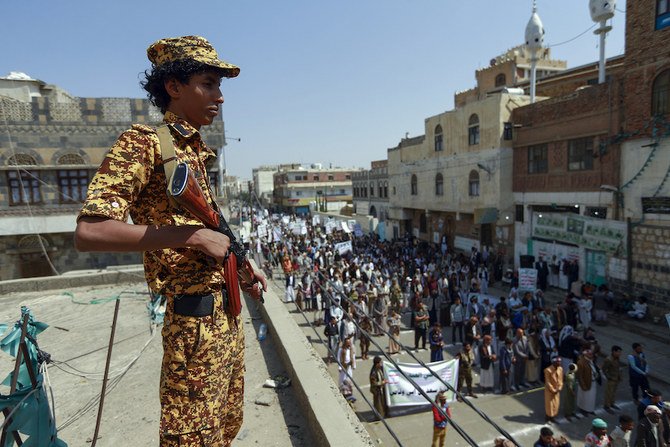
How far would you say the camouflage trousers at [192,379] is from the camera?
72.1 inches

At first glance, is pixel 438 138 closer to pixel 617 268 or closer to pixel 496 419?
pixel 617 268

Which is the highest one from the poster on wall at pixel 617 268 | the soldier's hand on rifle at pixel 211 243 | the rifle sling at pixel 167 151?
the rifle sling at pixel 167 151

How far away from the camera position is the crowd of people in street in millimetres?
8195

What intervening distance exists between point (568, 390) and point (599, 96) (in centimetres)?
1291

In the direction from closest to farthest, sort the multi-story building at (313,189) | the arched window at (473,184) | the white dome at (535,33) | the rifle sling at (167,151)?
the rifle sling at (167,151) < the white dome at (535,33) < the arched window at (473,184) < the multi-story building at (313,189)

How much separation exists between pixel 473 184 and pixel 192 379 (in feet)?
76.7

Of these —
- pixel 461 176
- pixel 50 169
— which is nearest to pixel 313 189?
pixel 461 176

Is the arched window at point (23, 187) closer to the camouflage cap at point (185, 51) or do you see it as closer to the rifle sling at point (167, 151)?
the camouflage cap at point (185, 51)

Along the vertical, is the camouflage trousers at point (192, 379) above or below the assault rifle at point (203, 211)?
below

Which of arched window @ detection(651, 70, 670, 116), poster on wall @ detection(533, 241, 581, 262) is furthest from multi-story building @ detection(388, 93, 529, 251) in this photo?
arched window @ detection(651, 70, 670, 116)

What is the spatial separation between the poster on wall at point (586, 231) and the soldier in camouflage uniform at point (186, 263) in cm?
1681

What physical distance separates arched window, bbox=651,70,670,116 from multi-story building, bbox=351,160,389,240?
90.7 ft

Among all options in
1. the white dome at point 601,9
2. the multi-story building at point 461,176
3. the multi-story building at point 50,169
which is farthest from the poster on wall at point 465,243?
the multi-story building at point 50,169

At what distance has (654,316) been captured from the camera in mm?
13398
